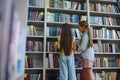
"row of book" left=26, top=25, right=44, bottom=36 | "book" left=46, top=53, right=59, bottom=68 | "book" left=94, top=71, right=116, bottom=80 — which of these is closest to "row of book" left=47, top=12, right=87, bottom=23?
"row of book" left=26, top=25, right=44, bottom=36

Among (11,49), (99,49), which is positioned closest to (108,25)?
(99,49)

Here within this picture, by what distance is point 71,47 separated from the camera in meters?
2.87

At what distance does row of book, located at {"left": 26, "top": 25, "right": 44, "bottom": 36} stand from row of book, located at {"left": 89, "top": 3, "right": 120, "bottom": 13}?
1.19m

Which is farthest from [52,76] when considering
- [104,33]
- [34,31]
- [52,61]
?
[104,33]

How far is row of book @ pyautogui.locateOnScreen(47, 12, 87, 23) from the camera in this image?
339cm

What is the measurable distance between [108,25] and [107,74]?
104 centimetres

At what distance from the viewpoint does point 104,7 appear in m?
3.72

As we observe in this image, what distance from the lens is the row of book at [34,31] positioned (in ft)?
10.6

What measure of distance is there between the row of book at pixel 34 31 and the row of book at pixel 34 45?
156mm

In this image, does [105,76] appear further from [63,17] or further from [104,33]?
[63,17]

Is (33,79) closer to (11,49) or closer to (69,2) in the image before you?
(69,2)

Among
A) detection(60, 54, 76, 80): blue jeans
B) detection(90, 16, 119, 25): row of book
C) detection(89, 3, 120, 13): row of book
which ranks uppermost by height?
detection(89, 3, 120, 13): row of book

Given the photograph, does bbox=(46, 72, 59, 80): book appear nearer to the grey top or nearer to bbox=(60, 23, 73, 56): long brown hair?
bbox=(60, 23, 73, 56): long brown hair

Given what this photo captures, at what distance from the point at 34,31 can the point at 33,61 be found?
584 millimetres
